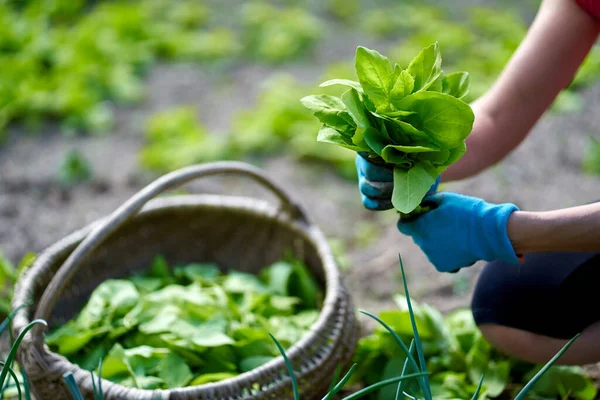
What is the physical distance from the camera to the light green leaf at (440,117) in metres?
0.96

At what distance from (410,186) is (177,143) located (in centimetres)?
155

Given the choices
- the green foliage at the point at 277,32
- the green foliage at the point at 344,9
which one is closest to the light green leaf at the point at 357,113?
the green foliage at the point at 277,32

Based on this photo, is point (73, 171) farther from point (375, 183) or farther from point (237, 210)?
point (375, 183)

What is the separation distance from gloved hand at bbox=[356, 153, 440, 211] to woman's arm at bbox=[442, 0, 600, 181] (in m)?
0.25

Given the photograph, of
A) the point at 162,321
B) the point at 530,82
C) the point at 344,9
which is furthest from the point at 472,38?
the point at 162,321

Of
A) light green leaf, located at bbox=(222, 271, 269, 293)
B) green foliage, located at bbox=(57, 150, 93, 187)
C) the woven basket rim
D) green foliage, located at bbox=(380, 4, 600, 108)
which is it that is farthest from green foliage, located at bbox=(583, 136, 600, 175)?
green foliage, located at bbox=(57, 150, 93, 187)

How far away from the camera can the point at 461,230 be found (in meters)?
1.08

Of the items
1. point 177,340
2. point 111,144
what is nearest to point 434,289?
point 177,340

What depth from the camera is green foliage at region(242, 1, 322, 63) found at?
119 inches

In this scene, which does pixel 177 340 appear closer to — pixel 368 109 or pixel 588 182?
pixel 368 109

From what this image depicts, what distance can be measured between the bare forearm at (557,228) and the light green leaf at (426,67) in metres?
Answer: 0.26

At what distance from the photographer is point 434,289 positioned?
1.81 metres

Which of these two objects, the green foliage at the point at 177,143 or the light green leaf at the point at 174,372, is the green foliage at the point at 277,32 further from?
the light green leaf at the point at 174,372

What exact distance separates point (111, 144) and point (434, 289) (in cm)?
134
